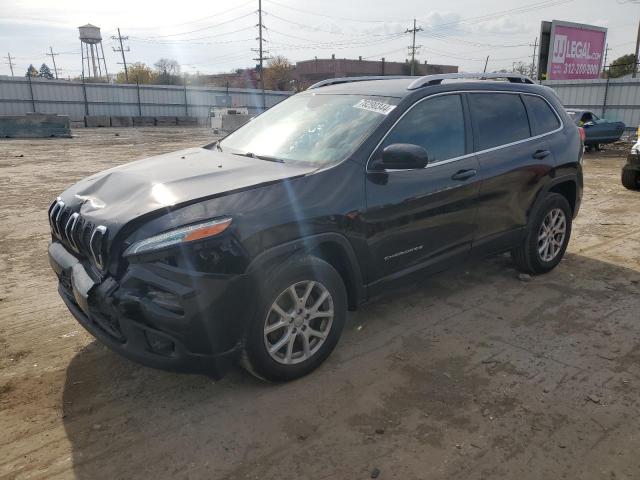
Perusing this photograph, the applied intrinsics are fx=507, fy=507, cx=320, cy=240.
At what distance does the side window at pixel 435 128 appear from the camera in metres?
3.65

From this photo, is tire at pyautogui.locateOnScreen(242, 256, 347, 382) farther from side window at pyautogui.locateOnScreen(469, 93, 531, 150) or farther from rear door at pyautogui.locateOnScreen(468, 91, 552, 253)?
side window at pyautogui.locateOnScreen(469, 93, 531, 150)

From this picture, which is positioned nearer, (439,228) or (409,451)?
(409,451)

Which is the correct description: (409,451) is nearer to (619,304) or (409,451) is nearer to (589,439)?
(589,439)

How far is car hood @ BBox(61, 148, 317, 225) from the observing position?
286 centimetres

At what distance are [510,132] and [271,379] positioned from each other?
3.02m

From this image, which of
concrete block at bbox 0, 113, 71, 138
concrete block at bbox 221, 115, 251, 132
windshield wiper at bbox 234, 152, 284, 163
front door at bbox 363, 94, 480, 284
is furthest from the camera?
A: concrete block at bbox 221, 115, 251, 132

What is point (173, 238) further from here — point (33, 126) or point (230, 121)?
point (230, 121)

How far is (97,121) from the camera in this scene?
35031mm

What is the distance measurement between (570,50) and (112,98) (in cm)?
3130

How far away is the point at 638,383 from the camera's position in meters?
3.21

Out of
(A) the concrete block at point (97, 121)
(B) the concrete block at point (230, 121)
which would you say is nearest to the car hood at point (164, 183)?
(B) the concrete block at point (230, 121)

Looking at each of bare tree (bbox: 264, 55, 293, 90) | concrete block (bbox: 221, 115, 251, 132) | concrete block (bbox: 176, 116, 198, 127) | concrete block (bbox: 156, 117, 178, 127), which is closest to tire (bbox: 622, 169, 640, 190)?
concrete block (bbox: 221, 115, 251, 132)

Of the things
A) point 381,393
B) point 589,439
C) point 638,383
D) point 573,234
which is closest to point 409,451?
point 381,393

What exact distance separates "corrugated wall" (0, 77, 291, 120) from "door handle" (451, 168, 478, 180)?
2809 centimetres
